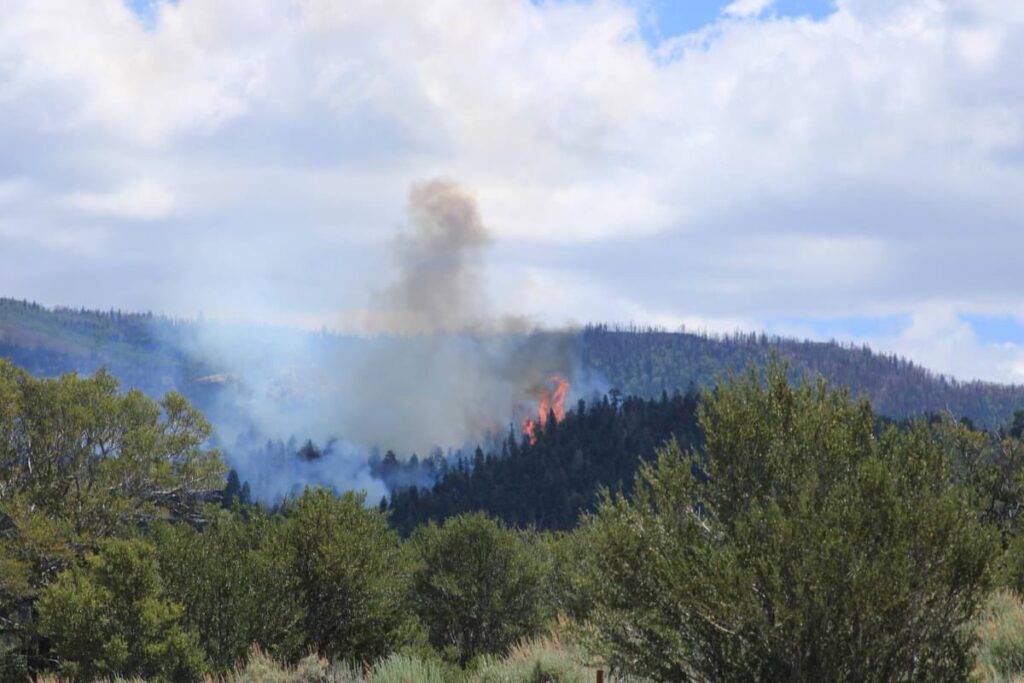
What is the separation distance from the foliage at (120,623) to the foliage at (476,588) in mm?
12923

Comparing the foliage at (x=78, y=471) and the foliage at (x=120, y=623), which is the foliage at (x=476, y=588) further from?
the foliage at (x=120, y=623)

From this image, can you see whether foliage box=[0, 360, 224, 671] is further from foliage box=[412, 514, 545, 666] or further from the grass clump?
the grass clump

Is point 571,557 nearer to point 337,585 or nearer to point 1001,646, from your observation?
point 337,585

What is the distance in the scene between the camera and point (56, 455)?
47.6m

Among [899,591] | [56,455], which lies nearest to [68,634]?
[56,455]

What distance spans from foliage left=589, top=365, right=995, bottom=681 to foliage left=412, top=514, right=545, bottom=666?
1309 inches

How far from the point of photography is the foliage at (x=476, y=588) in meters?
46.2

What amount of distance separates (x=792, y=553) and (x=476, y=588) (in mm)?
37095

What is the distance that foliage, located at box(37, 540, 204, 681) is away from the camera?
34.2 metres

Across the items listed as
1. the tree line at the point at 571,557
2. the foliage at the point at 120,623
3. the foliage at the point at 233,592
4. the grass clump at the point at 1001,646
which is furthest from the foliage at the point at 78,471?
the grass clump at the point at 1001,646

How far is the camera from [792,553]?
1162cm

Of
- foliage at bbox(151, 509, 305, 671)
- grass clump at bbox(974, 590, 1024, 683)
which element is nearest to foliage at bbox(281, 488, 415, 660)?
foliage at bbox(151, 509, 305, 671)

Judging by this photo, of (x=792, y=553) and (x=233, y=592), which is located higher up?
(x=792, y=553)

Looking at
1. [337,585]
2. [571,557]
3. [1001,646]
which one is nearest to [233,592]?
[337,585]
